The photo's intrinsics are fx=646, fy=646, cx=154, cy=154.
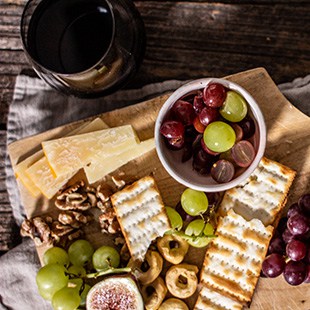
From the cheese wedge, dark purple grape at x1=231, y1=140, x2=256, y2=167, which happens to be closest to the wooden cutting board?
the cheese wedge

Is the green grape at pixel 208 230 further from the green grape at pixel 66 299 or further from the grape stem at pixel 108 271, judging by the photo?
the green grape at pixel 66 299

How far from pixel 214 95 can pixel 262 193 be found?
257 millimetres

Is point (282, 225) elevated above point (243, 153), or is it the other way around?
point (243, 153)

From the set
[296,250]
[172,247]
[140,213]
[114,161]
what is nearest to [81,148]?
[114,161]

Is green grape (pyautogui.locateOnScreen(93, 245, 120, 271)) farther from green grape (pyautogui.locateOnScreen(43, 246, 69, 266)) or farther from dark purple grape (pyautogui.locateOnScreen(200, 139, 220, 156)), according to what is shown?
dark purple grape (pyautogui.locateOnScreen(200, 139, 220, 156))

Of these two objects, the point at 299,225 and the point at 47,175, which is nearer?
the point at 299,225

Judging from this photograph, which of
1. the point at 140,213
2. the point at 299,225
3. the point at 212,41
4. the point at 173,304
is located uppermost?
the point at 212,41

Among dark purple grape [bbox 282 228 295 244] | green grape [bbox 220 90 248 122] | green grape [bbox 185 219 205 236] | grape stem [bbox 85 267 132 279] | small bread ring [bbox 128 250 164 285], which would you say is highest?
green grape [bbox 220 90 248 122]

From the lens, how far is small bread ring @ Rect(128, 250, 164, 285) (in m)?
1.38

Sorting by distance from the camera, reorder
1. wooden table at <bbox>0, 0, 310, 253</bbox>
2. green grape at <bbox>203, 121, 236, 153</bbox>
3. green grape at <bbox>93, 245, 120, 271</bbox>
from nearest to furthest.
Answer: green grape at <bbox>203, 121, 236, 153</bbox> → green grape at <bbox>93, 245, 120, 271</bbox> → wooden table at <bbox>0, 0, 310, 253</bbox>

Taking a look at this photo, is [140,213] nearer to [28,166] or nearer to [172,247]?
[172,247]

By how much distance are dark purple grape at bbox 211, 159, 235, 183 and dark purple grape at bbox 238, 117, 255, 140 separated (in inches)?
2.7

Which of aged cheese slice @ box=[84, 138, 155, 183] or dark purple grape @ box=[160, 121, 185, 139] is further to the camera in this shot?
aged cheese slice @ box=[84, 138, 155, 183]

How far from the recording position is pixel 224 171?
4.30 ft
